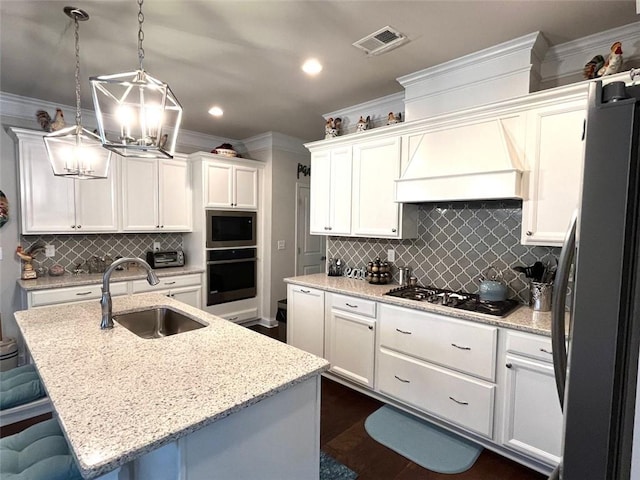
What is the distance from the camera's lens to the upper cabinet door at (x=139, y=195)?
3818 mm

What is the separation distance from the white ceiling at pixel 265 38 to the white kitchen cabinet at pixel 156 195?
975mm

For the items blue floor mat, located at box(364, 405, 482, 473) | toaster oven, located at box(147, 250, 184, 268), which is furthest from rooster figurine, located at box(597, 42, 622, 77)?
toaster oven, located at box(147, 250, 184, 268)

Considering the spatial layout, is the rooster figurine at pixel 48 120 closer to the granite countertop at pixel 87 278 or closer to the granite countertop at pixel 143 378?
the granite countertop at pixel 87 278

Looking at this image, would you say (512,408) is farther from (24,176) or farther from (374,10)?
(24,176)

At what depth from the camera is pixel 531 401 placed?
1.94m

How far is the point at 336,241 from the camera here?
12.4 ft

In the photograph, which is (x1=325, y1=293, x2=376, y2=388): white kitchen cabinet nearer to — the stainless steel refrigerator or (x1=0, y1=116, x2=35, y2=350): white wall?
the stainless steel refrigerator

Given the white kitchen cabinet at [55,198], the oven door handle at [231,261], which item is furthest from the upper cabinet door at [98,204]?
the oven door handle at [231,261]

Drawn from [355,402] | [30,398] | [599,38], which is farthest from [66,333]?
[599,38]

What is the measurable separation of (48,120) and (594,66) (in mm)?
4708

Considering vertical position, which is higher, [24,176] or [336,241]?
[24,176]

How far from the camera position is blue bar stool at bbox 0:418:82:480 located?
1.11 m

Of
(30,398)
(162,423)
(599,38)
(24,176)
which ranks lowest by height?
(30,398)

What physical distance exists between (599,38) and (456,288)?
6.38ft
